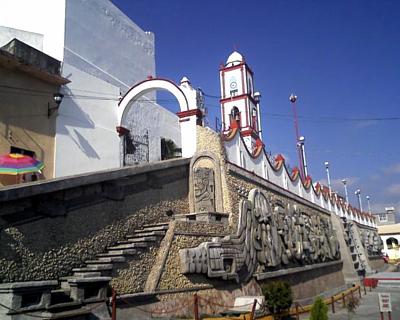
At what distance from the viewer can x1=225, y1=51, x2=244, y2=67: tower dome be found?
34.8 meters

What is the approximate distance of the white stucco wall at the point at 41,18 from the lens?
1398 cm

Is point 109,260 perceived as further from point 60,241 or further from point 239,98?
point 239,98

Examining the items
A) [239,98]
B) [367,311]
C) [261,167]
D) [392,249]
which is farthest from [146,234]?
[392,249]

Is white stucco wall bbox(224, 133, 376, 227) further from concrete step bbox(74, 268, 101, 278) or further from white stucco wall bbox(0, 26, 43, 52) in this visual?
white stucco wall bbox(0, 26, 43, 52)

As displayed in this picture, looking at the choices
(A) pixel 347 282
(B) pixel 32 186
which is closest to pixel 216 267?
(B) pixel 32 186

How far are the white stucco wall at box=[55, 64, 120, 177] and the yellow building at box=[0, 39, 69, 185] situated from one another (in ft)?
1.45

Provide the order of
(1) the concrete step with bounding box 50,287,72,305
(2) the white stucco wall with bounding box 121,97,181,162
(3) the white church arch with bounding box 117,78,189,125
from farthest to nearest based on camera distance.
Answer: (2) the white stucco wall with bounding box 121,97,181,162 < (3) the white church arch with bounding box 117,78,189,125 < (1) the concrete step with bounding box 50,287,72,305

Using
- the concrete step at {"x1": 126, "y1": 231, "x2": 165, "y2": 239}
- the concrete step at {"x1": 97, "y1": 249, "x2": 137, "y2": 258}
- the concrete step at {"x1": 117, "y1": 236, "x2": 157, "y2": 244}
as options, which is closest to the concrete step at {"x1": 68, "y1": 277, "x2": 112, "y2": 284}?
the concrete step at {"x1": 97, "y1": 249, "x2": 137, "y2": 258}

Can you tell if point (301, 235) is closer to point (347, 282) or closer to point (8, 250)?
point (347, 282)

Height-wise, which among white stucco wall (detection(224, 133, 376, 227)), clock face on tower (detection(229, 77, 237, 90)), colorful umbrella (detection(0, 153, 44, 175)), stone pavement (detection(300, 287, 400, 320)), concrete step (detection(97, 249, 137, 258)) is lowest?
stone pavement (detection(300, 287, 400, 320))

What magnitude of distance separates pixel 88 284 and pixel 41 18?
36.5 feet

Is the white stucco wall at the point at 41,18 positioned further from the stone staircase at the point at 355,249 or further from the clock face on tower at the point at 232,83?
the clock face on tower at the point at 232,83

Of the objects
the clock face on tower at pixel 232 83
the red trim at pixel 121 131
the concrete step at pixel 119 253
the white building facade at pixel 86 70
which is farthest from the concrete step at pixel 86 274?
the clock face on tower at pixel 232 83

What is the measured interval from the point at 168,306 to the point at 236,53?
30.2 meters
